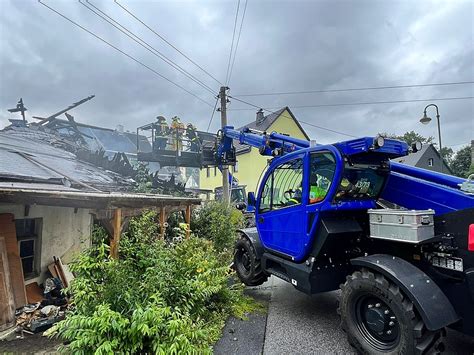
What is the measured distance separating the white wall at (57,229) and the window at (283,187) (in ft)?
10.3

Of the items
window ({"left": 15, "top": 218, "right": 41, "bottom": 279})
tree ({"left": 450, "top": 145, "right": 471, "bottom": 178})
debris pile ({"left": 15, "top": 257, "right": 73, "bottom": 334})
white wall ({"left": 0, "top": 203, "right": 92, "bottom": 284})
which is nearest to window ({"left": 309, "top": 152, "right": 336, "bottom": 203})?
debris pile ({"left": 15, "top": 257, "right": 73, "bottom": 334})

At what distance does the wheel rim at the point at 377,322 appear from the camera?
2.71 meters

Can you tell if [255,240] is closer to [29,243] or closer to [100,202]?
[100,202]

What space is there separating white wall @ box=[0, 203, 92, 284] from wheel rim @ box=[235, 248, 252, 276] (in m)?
2.73

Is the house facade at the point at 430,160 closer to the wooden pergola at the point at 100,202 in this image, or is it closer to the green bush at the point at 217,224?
the green bush at the point at 217,224

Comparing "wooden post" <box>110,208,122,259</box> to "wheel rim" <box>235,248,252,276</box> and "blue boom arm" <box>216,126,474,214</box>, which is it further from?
"blue boom arm" <box>216,126,474,214</box>

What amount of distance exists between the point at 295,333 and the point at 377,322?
1168 millimetres

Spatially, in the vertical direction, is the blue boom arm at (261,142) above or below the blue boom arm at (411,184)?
above

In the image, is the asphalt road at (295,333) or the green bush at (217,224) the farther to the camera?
the green bush at (217,224)

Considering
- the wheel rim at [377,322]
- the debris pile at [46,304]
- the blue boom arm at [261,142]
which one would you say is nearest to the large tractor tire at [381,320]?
the wheel rim at [377,322]

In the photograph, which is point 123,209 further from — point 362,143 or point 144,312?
point 362,143

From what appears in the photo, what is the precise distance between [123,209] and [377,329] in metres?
3.74

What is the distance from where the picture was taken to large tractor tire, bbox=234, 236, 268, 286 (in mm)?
4898

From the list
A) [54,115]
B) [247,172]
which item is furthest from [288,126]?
[54,115]
